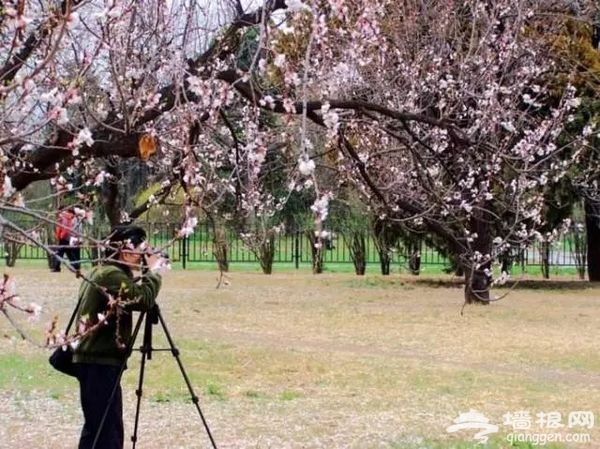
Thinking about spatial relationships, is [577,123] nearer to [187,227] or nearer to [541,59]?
[541,59]

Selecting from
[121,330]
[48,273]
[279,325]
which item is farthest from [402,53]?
[48,273]

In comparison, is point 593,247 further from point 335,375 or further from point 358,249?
point 335,375

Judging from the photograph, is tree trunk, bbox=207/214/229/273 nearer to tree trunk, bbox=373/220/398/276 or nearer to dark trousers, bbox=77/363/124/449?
dark trousers, bbox=77/363/124/449

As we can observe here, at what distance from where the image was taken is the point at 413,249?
19203 mm

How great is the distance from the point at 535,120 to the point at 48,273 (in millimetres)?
10640

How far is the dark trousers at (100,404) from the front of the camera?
440 centimetres

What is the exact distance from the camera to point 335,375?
7.82 m

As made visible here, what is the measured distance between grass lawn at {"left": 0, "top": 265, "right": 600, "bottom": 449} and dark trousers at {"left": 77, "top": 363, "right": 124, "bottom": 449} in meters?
1.02

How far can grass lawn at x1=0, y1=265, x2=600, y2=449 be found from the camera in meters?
5.84

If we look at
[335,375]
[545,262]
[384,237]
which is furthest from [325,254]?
[335,375]

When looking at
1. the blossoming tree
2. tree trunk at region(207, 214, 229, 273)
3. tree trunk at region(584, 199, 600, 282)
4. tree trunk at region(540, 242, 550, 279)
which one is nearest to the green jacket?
the blossoming tree

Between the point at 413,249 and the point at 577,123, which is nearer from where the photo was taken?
the point at 577,123

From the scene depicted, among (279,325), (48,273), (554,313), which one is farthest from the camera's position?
(48,273)

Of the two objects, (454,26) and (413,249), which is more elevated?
(454,26)
